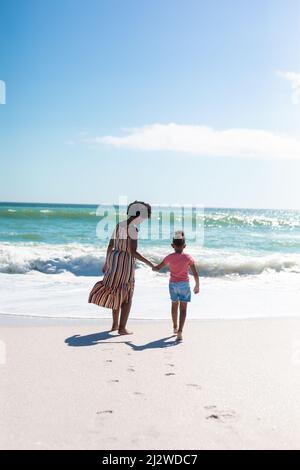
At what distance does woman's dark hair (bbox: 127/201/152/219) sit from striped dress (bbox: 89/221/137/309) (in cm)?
18

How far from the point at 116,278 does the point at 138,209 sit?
0.90m

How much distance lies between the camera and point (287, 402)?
3.49 metres

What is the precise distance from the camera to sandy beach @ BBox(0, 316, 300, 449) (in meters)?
2.90

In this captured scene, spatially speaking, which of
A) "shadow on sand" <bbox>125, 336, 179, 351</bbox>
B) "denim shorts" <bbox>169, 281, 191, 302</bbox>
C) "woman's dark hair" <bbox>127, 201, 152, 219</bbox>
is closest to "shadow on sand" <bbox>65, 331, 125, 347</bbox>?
"shadow on sand" <bbox>125, 336, 179, 351</bbox>

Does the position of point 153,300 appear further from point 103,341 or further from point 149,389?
point 149,389

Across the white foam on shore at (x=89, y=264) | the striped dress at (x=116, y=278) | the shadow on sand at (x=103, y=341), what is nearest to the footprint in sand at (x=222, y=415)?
the shadow on sand at (x=103, y=341)

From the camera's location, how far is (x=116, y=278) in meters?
5.82

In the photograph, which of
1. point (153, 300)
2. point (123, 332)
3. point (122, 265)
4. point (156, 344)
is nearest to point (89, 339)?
point (123, 332)

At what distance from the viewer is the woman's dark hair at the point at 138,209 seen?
5676 millimetres

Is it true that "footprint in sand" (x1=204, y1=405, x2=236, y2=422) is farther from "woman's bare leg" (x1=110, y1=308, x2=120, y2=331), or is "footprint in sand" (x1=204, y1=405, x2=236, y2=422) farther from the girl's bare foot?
"woman's bare leg" (x1=110, y1=308, x2=120, y2=331)

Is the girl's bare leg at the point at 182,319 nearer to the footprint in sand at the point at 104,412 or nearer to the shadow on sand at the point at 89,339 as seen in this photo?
the shadow on sand at the point at 89,339

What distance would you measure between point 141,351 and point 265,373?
4.42ft
